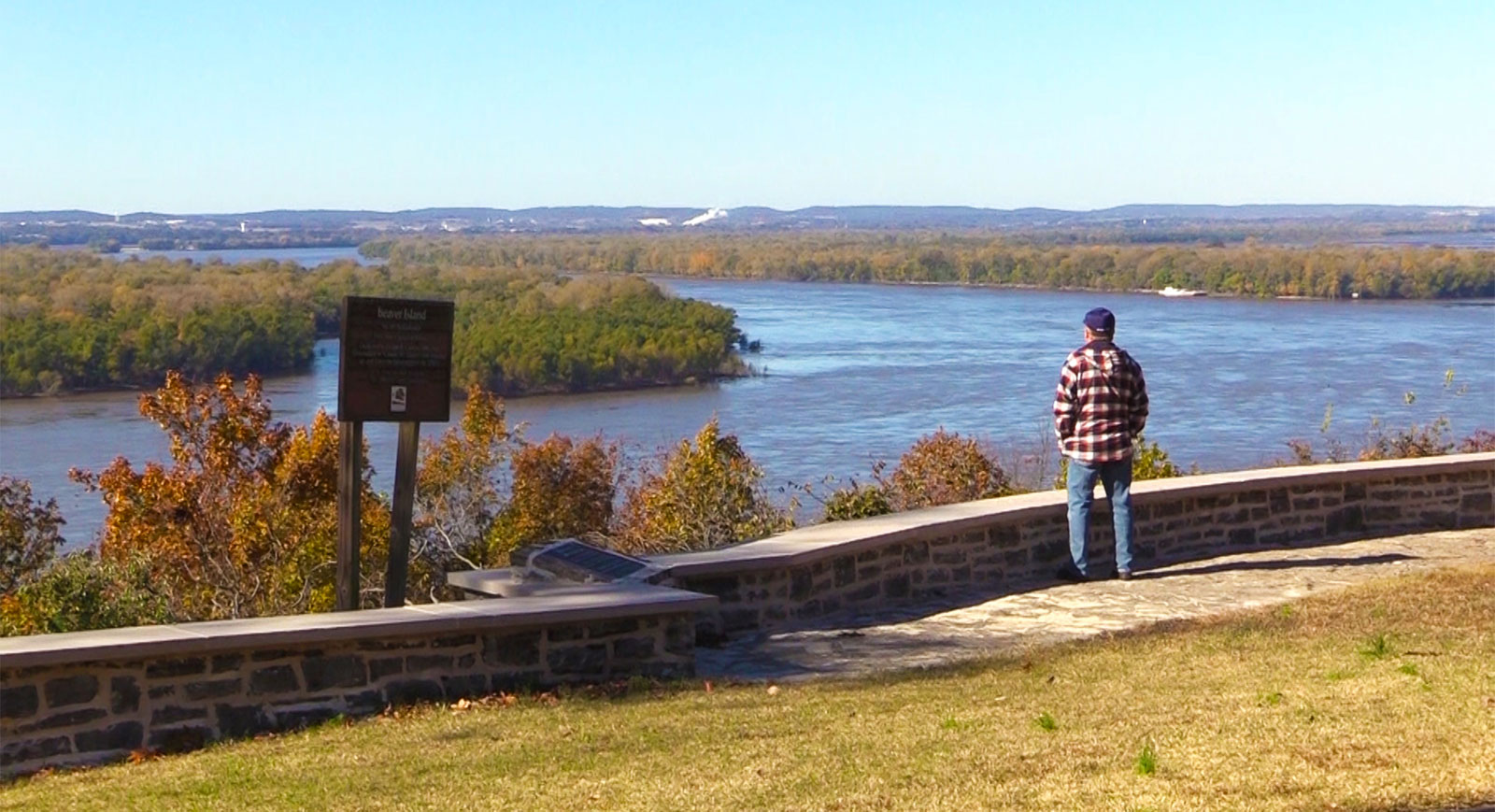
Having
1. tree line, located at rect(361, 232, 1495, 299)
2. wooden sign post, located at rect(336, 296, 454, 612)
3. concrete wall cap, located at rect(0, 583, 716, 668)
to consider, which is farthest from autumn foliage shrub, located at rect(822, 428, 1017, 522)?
tree line, located at rect(361, 232, 1495, 299)

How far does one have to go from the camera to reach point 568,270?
82.4 meters

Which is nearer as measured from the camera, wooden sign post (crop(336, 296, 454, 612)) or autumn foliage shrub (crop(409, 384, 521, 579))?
wooden sign post (crop(336, 296, 454, 612))

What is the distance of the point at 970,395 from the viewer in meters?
38.4

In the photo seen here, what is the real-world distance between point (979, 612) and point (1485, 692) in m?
3.08

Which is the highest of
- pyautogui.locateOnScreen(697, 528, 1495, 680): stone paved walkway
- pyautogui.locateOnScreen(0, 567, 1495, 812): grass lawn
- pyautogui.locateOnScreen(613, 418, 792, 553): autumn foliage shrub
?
pyautogui.locateOnScreen(0, 567, 1495, 812): grass lawn

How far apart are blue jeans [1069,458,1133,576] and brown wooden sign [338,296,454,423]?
10.7 feet

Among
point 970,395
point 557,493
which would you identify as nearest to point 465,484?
point 557,493

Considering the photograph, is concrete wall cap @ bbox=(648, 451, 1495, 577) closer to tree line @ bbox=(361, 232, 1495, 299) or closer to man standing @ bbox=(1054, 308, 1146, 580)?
man standing @ bbox=(1054, 308, 1146, 580)

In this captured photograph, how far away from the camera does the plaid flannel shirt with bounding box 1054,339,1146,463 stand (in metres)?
9.40

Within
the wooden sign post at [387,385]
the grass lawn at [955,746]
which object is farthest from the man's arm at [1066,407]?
the wooden sign post at [387,385]

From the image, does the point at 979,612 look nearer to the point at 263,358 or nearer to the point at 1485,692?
the point at 1485,692

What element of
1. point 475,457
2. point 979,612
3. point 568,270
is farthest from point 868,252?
point 979,612

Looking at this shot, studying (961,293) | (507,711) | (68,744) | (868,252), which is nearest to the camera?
(68,744)

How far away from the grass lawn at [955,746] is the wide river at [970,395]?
56.4 feet
